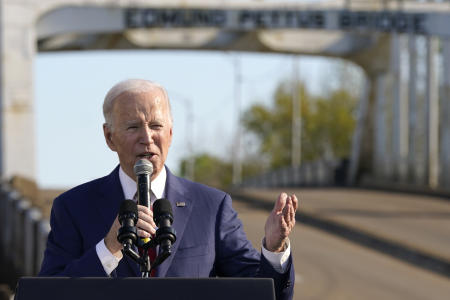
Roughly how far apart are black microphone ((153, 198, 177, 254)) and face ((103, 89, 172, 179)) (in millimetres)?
396

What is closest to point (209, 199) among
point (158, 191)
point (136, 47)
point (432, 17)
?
point (158, 191)

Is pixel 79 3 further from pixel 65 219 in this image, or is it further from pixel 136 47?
pixel 65 219

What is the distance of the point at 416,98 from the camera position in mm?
42406

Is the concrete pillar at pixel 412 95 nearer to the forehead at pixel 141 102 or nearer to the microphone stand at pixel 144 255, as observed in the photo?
the forehead at pixel 141 102

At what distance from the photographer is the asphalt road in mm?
14602

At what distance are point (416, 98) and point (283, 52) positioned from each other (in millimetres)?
7665

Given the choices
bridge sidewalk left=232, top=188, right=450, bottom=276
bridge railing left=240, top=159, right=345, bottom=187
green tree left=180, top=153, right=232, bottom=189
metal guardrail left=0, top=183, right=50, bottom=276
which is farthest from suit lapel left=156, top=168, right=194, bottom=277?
green tree left=180, top=153, right=232, bottom=189

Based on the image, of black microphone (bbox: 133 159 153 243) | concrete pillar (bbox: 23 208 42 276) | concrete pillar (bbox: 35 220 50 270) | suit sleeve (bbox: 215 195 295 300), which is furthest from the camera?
concrete pillar (bbox: 23 208 42 276)

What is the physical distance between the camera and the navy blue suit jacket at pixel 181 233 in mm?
4004

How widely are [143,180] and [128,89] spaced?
0.45 metres

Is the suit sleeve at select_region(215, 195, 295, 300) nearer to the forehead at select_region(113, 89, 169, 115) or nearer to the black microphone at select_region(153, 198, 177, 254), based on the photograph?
the forehead at select_region(113, 89, 169, 115)

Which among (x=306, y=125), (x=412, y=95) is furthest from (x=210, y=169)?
(x=412, y=95)

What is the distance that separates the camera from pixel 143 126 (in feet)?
12.9

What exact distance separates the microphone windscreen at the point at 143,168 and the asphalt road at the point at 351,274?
1041 cm
